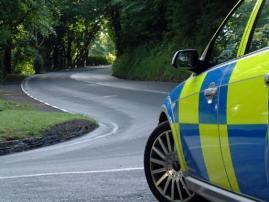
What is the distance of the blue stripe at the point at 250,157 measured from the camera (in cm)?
349

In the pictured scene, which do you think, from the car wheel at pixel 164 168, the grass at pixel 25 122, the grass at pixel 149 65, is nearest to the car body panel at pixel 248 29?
the car wheel at pixel 164 168

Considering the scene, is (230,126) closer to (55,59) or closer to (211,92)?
(211,92)

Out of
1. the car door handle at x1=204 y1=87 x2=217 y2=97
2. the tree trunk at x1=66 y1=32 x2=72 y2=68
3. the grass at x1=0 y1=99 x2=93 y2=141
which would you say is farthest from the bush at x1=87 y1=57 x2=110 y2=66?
the car door handle at x1=204 y1=87 x2=217 y2=97

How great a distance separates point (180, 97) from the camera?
499 cm

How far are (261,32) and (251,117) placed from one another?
714mm

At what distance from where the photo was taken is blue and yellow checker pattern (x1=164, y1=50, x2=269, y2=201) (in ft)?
11.6

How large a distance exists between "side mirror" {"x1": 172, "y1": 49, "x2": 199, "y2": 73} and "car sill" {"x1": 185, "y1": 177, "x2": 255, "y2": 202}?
0.89 metres

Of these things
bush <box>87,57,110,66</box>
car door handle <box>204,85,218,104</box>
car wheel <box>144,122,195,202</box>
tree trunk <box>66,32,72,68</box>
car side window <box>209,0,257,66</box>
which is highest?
car side window <box>209,0,257,66</box>

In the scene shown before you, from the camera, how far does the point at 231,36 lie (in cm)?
455

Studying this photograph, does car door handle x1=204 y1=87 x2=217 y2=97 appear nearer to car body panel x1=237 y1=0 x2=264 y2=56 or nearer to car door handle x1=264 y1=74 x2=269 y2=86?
car body panel x1=237 y1=0 x2=264 y2=56

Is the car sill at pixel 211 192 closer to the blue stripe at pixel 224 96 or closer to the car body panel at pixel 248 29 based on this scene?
the blue stripe at pixel 224 96

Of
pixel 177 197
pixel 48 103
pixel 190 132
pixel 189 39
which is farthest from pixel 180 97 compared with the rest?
pixel 189 39

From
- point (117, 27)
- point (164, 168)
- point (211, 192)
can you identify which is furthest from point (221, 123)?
point (117, 27)

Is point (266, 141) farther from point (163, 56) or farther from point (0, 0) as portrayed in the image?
point (0, 0)
